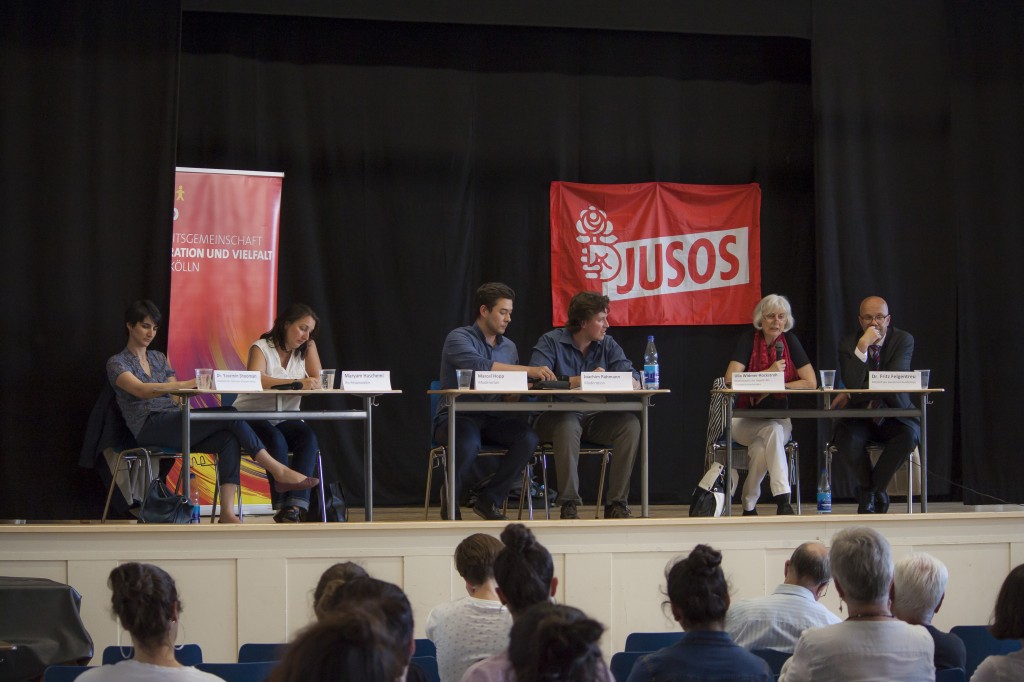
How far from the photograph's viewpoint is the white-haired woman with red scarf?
502cm

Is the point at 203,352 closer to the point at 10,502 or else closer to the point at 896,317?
the point at 10,502

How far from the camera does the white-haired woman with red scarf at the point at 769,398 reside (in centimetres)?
502

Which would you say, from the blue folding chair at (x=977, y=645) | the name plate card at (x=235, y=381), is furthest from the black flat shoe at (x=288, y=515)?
the blue folding chair at (x=977, y=645)

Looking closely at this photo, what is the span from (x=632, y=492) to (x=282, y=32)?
3.40 metres

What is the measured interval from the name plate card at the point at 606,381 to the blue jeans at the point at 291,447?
1269 millimetres

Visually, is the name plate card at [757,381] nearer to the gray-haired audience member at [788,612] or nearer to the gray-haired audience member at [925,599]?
the gray-haired audience member at [788,612]

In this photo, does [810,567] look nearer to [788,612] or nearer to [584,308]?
[788,612]

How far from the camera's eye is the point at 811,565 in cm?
262

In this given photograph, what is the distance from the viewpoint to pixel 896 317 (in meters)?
6.43

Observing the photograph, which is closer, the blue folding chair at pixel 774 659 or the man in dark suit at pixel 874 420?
the blue folding chair at pixel 774 659

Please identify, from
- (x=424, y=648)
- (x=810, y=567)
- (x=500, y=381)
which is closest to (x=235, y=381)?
(x=500, y=381)

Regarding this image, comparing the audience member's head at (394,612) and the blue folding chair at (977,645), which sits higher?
the audience member's head at (394,612)

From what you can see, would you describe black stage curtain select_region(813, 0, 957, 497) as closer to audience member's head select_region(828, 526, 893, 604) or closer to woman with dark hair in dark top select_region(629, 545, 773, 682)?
audience member's head select_region(828, 526, 893, 604)

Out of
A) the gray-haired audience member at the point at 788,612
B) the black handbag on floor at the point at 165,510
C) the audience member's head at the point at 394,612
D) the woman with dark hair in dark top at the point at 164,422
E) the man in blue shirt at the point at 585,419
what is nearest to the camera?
the audience member's head at the point at 394,612
